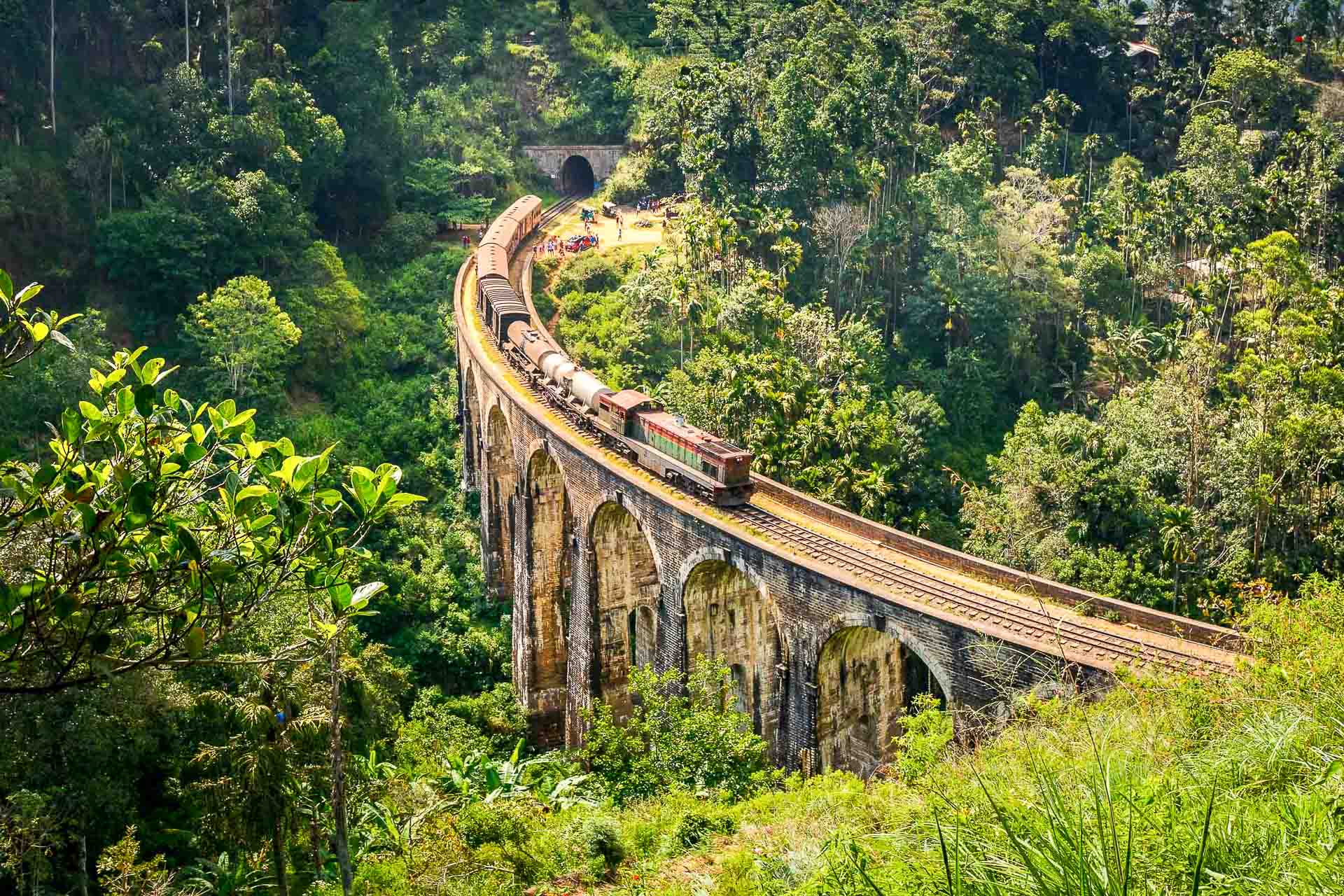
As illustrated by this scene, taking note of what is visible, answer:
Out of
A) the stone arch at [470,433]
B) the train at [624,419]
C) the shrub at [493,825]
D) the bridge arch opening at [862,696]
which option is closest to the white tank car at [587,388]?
the train at [624,419]

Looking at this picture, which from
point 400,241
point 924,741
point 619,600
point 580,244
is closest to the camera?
point 924,741

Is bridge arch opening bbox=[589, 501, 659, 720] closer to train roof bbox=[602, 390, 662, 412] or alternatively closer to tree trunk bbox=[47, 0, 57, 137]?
train roof bbox=[602, 390, 662, 412]

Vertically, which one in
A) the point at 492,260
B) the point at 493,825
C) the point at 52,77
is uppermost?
the point at 52,77

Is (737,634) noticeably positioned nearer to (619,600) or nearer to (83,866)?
(619,600)

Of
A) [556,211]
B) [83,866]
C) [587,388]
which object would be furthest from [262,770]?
[556,211]

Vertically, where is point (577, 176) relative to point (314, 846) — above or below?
above

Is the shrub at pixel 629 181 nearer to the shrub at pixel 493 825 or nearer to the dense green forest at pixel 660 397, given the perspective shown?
the dense green forest at pixel 660 397

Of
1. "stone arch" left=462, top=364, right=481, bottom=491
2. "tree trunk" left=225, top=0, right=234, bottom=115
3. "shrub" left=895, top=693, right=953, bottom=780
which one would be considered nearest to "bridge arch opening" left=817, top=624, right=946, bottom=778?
"shrub" left=895, top=693, right=953, bottom=780
